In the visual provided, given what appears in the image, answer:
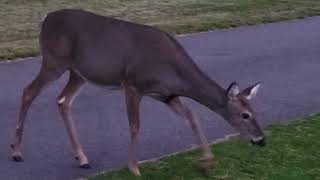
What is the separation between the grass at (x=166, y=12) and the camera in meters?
17.4

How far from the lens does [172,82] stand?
7.41 meters

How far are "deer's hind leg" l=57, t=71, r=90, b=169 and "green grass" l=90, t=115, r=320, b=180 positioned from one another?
0.55 meters

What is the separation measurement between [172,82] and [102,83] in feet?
2.08

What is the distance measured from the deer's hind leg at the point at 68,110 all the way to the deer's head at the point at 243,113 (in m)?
1.45

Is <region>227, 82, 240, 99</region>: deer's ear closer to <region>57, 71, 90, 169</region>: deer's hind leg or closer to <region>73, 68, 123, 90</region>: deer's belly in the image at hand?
<region>73, 68, 123, 90</region>: deer's belly

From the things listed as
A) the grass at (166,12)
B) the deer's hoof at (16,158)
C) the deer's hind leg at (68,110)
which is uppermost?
the deer's hind leg at (68,110)

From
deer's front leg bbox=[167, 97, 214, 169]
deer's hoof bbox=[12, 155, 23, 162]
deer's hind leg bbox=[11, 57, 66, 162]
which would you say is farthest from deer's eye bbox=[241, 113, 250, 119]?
deer's hoof bbox=[12, 155, 23, 162]

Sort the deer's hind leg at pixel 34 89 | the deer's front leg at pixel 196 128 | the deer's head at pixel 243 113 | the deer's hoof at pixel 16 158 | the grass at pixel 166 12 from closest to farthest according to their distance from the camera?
the deer's head at pixel 243 113 < the deer's front leg at pixel 196 128 < the deer's hind leg at pixel 34 89 < the deer's hoof at pixel 16 158 < the grass at pixel 166 12

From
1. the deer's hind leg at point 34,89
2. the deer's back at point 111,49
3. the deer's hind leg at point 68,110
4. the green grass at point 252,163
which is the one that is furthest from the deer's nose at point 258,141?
the deer's hind leg at point 34,89

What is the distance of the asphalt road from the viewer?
8188mm

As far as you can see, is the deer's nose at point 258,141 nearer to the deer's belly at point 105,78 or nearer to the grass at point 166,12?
the deer's belly at point 105,78

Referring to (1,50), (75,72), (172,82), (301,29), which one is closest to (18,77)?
(1,50)

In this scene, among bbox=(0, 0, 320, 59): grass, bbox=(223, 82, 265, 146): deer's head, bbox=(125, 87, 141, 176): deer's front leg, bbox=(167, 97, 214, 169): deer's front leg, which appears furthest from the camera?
bbox=(0, 0, 320, 59): grass

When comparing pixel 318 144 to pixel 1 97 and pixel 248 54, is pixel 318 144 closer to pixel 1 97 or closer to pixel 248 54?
pixel 1 97
